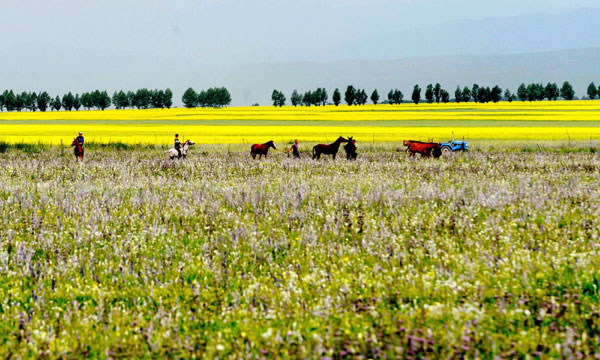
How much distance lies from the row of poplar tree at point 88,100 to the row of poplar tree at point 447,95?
41.4 metres

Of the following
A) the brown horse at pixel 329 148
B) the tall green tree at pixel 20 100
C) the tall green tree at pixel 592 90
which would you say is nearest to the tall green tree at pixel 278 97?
the tall green tree at pixel 20 100

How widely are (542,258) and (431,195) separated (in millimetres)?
4383

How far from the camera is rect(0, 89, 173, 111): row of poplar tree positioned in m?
178

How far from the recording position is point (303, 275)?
5832mm

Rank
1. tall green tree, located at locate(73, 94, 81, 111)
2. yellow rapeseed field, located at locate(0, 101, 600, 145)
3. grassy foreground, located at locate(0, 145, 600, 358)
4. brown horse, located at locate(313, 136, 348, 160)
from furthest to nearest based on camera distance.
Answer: tall green tree, located at locate(73, 94, 81, 111)
yellow rapeseed field, located at locate(0, 101, 600, 145)
brown horse, located at locate(313, 136, 348, 160)
grassy foreground, located at locate(0, 145, 600, 358)

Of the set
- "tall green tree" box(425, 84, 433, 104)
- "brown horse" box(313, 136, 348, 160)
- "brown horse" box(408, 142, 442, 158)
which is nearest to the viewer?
"brown horse" box(408, 142, 442, 158)

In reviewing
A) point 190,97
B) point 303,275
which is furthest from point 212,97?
point 303,275

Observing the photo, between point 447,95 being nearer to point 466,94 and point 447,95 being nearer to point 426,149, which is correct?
point 466,94

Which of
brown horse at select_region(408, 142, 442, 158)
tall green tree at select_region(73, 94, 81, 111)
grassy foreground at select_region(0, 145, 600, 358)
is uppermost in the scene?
tall green tree at select_region(73, 94, 81, 111)

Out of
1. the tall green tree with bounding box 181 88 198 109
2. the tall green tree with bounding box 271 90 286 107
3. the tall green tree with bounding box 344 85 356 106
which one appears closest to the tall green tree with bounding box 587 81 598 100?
the tall green tree with bounding box 344 85 356 106

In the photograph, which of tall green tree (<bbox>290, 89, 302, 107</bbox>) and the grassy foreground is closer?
the grassy foreground

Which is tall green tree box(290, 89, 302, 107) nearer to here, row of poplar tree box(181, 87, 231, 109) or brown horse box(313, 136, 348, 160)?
row of poplar tree box(181, 87, 231, 109)

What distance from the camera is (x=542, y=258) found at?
5.91 m

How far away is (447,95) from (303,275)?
177851mm
